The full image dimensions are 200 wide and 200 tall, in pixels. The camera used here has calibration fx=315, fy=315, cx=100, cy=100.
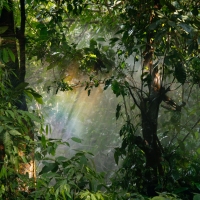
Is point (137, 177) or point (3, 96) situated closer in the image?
point (3, 96)

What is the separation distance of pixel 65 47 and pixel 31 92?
31.4 inches

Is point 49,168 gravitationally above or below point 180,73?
below

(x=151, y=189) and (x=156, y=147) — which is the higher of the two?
(x=156, y=147)

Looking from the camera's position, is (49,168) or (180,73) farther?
(180,73)

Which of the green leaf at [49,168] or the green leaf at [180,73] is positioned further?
the green leaf at [180,73]

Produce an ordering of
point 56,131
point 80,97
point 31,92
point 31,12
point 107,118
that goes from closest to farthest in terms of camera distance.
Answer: point 31,92
point 31,12
point 80,97
point 107,118
point 56,131

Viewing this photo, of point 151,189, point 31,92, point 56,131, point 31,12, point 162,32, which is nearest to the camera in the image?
point 31,92

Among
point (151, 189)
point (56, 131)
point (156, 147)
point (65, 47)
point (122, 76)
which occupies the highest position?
point (65, 47)

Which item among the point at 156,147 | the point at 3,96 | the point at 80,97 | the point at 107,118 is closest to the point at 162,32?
the point at 156,147

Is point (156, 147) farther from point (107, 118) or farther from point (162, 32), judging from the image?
point (107, 118)

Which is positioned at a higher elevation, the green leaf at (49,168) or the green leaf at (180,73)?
the green leaf at (180,73)

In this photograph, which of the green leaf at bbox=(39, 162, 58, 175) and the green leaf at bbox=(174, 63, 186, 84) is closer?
the green leaf at bbox=(39, 162, 58, 175)

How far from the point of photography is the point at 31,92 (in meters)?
1.12

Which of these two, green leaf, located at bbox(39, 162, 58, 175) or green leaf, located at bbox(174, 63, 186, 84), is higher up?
green leaf, located at bbox(174, 63, 186, 84)
